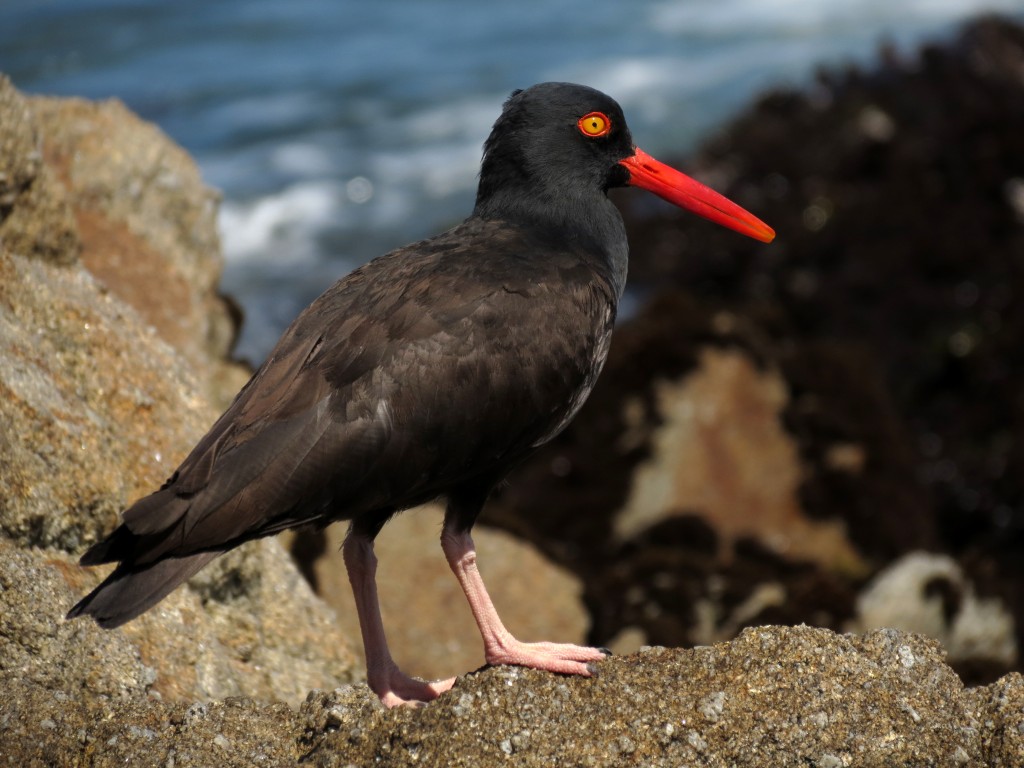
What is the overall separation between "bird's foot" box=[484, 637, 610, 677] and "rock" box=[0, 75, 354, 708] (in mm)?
1025

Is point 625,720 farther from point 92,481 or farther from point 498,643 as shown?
point 92,481

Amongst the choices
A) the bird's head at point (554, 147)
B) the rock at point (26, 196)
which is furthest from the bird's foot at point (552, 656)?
the rock at point (26, 196)

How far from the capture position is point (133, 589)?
372 centimetres

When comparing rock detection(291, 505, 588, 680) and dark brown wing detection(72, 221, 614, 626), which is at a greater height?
dark brown wing detection(72, 221, 614, 626)

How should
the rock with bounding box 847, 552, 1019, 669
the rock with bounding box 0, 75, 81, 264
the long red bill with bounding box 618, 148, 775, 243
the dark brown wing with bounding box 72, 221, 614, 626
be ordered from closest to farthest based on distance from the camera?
the dark brown wing with bounding box 72, 221, 614, 626 < the rock with bounding box 0, 75, 81, 264 < the long red bill with bounding box 618, 148, 775, 243 < the rock with bounding box 847, 552, 1019, 669

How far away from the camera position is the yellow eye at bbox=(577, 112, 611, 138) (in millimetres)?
5727

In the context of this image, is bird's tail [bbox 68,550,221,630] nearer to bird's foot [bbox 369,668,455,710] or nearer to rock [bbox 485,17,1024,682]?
bird's foot [bbox 369,668,455,710]

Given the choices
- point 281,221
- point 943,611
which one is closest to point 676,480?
point 943,611

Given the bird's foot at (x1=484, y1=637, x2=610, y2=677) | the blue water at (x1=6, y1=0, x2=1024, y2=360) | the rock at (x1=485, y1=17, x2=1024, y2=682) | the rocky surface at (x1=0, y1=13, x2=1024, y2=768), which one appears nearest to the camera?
the rocky surface at (x1=0, y1=13, x2=1024, y2=768)

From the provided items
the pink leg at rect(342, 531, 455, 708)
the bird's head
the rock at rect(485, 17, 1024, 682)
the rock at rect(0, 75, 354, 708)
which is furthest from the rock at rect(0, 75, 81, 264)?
the rock at rect(485, 17, 1024, 682)

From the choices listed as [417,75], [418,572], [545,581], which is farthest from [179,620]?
[417,75]

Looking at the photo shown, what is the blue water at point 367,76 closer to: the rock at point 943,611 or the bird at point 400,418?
the rock at point 943,611

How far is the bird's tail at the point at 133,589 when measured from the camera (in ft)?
12.0

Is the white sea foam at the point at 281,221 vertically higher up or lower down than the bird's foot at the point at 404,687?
lower down
